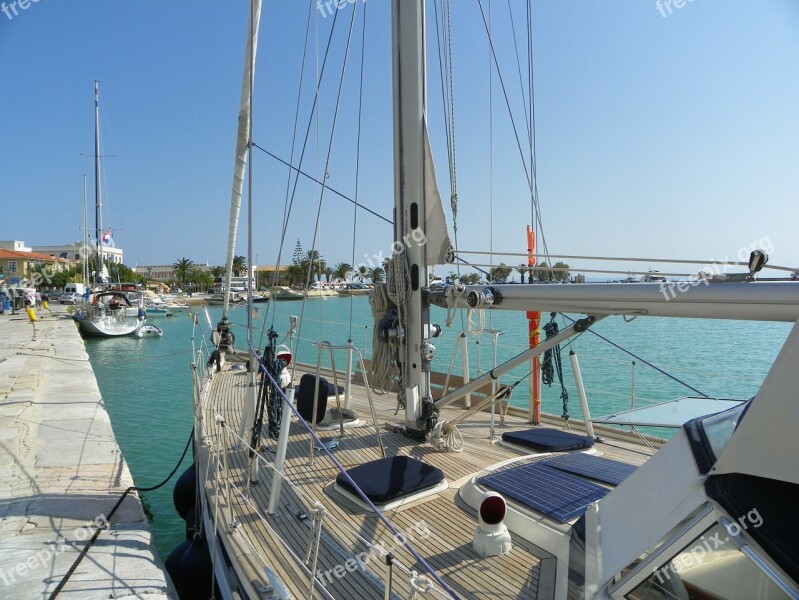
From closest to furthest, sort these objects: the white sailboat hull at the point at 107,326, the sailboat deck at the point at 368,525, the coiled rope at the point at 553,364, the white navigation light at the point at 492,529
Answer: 1. the sailboat deck at the point at 368,525
2. the white navigation light at the point at 492,529
3. the coiled rope at the point at 553,364
4. the white sailboat hull at the point at 107,326

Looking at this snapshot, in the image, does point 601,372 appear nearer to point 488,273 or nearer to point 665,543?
point 488,273

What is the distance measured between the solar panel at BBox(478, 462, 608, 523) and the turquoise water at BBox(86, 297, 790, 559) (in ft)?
9.46

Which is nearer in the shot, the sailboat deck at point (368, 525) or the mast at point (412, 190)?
the sailboat deck at point (368, 525)

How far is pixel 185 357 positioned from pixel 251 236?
21718 mm

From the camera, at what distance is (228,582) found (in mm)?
3523

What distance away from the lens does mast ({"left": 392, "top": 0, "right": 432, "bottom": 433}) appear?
514 centimetres

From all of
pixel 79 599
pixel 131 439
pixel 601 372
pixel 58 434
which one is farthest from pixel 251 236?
pixel 601 372

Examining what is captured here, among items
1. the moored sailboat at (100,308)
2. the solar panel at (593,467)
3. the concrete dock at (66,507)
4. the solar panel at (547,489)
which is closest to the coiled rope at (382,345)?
the solar panel at (547,489)

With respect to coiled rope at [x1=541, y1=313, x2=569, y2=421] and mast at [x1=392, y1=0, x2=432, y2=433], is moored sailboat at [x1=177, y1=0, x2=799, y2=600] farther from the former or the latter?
coiled rope at [x1=541, y1=313, x2=569, y2=421]

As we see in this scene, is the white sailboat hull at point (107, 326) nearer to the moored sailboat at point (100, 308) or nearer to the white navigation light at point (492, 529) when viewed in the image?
the moored sailboat at point (100, 308)

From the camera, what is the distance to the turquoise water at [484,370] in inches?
350

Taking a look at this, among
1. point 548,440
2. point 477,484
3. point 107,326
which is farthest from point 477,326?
point 107,326

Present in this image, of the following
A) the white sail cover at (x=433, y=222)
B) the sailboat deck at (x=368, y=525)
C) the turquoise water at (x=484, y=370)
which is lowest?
the turquoise water at (x=484, y=370)

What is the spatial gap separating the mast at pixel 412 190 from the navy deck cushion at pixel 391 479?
1134mm
